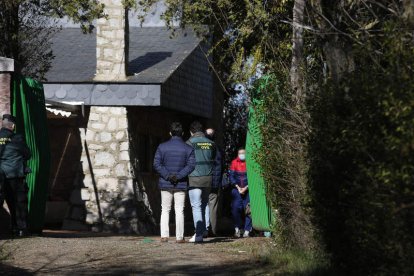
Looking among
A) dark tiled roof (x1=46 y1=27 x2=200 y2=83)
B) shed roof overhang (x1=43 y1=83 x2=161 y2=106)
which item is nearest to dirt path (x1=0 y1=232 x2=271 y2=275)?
shed roof overhang (x1=43 y1=83 x2=161 y2=106)

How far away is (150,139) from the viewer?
23.6 m

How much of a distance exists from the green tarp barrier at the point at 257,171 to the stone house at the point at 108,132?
496 cm

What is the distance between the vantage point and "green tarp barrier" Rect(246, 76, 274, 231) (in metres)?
13.6

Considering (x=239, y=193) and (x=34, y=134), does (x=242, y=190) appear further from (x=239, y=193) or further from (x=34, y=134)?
(x=34, y=134)

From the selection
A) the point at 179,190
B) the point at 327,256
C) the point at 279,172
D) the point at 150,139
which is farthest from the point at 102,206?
the point at 327,256

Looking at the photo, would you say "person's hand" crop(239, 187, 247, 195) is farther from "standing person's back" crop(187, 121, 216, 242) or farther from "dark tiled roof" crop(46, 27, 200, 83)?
"dark tiled roof" crop(46, 27, 200, 83)

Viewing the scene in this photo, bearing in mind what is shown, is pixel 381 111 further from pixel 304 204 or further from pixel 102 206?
pixel 102 206

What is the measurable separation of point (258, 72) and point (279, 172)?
406cm

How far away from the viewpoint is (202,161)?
16.2m

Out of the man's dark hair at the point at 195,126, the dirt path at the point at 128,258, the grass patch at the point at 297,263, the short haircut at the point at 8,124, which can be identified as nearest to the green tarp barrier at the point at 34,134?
the short haircut at the point at 8,124

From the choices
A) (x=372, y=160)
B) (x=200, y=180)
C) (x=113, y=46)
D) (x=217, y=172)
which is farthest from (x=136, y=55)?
(x=372, y=160)

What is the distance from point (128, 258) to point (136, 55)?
1214 cm

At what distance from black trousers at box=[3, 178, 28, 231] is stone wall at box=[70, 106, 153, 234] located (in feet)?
19.4

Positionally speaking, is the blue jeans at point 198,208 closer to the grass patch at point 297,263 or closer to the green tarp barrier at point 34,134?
the green tarp barrier at point 34,134
